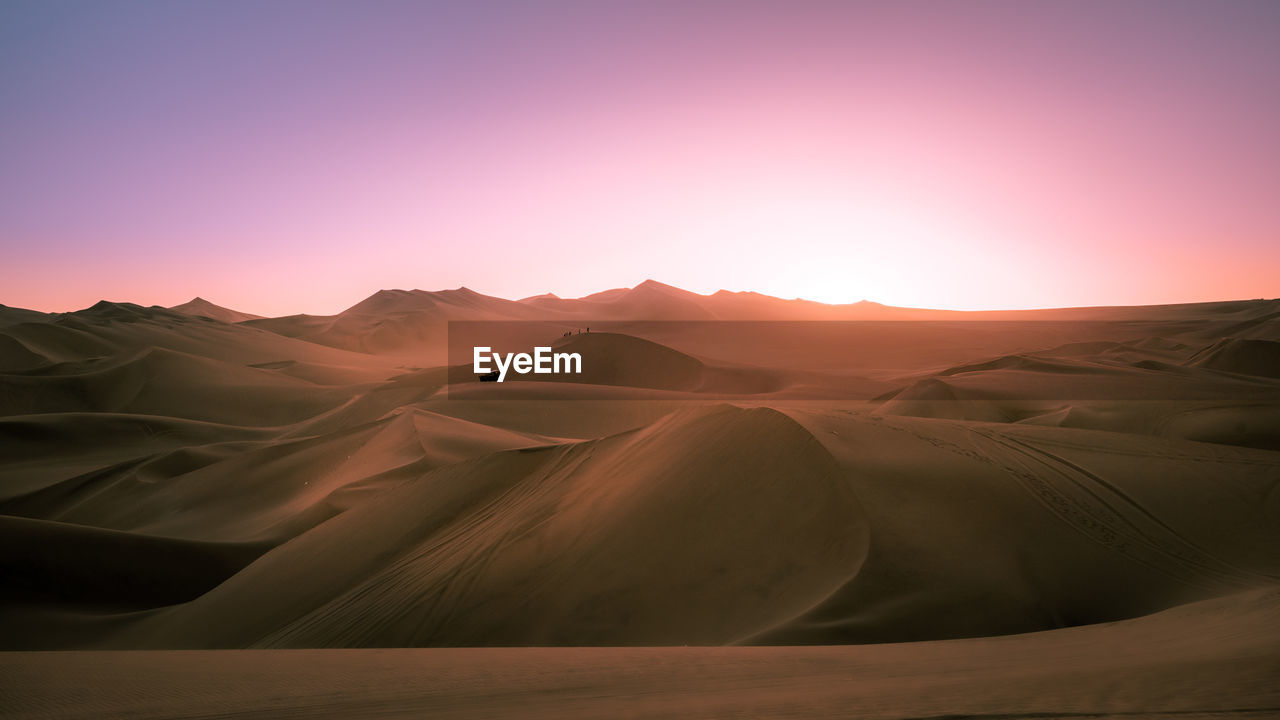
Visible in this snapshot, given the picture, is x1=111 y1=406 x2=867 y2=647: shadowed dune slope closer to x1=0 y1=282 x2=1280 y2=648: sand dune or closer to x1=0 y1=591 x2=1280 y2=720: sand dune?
x1=0 y1=282 x2=1280 y2=648: sand dune

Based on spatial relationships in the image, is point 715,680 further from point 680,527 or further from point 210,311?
point 210,311

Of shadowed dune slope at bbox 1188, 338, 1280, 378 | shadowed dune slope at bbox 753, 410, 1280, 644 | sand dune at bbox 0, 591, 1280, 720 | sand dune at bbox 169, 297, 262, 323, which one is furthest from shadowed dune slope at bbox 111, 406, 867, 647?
sand dune at bbox 169, 297, 262, 323

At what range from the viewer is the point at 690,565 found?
5.70m

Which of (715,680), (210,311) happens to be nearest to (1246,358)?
(715,680)

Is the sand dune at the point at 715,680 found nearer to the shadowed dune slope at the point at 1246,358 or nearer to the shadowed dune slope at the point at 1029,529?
the shadowed dune slope at the point at 1029,529

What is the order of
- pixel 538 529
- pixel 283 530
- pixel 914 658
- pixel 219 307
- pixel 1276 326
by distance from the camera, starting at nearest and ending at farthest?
1. pixel 914 658
2. pixel 538 529
3. pixel 283 530
4. pixel 1276 326
5. pixel 219 307

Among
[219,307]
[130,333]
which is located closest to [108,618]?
[130,333]

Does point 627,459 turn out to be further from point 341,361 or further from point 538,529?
point 341,361

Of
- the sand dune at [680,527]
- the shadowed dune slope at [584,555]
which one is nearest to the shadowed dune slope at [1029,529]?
the sand dune at [680,527]

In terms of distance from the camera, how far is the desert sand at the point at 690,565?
3.05 meters

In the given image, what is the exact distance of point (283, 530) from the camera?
10367 mm

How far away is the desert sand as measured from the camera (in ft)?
10.0

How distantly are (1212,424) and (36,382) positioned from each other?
3239cm

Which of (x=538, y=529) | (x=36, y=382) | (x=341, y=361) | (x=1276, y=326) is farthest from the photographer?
(x=341, y=361)
